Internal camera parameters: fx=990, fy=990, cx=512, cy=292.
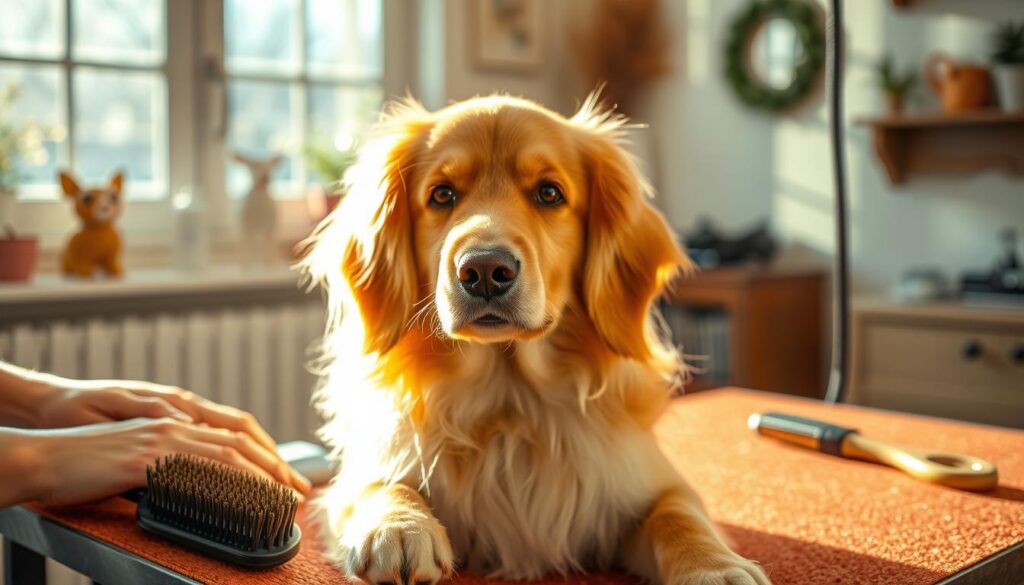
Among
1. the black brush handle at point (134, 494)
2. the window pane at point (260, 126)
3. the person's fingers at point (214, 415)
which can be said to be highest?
the window pane at point (260, 126)

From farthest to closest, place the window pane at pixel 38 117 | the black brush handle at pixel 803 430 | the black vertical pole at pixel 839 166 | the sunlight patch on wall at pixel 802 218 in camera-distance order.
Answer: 1. the sunlight patch on wall at pixel 802 218
2. the window pane at pixel 38 117
3. the black brush handle at pixel 803 430
4. the black vertical pole at pixel 839 166

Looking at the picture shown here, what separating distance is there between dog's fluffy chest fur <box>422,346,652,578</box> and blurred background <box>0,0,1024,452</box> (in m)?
2.04

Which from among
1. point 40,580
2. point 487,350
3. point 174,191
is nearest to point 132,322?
point 174,191

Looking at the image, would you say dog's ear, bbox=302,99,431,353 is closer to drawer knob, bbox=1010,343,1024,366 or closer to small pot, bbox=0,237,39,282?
small pot, bbox=0,237,39,282

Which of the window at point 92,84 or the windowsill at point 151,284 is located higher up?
the window at point 92,84

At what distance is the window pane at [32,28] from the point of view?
3023 millimetres

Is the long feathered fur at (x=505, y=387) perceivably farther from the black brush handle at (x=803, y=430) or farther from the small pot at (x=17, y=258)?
the small pot at (x=17, y=258)

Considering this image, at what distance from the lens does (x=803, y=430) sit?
4.57 feet

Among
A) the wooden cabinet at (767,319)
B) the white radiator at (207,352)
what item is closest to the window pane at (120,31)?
the white radiator at (207,352)

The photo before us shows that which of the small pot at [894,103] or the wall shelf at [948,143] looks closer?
the wall shelf at [948,143]

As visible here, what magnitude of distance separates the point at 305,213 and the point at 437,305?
2654mm

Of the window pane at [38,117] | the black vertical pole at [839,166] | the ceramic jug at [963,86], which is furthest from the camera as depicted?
the ceramic jug at [963,86]

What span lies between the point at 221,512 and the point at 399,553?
174mm

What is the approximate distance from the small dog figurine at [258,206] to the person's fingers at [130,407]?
2.14m
